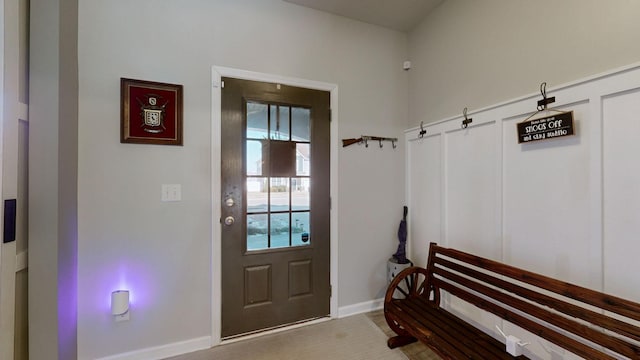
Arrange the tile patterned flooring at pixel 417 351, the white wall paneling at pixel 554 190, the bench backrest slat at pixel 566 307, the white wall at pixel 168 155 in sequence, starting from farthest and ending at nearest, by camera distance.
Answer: the tile patterned flooring at pixel 417 351
the white wall at pixel 168 155
the white wall paneling at pixel 554 190
the bench backrest slat at pixel 566 307

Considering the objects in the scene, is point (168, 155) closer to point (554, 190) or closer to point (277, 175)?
point (277, 175)

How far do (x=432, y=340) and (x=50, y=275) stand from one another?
6.12 ft

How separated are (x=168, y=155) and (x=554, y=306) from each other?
256 cm

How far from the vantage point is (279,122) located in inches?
89.3

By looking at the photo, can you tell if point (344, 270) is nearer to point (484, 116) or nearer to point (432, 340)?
point (432, 340)

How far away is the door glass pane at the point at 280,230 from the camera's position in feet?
7.40

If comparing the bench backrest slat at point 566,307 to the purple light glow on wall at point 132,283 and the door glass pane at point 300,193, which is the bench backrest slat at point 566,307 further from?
the purple light glow on wall at point 132,283

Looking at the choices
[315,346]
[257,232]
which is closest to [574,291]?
[315,346]

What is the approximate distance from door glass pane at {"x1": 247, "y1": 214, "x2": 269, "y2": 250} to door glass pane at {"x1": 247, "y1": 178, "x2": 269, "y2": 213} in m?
0.06

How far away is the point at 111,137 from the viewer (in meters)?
1.82

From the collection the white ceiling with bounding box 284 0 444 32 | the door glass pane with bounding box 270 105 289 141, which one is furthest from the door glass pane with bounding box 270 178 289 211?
the white ceiling with bounding box 284 0 444 32

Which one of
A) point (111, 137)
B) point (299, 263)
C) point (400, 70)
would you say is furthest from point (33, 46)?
point (400, 70)

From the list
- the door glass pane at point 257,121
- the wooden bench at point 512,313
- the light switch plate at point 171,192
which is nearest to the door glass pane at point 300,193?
the door glass pane at point 257,121

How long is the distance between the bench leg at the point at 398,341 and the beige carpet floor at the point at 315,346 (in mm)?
37
